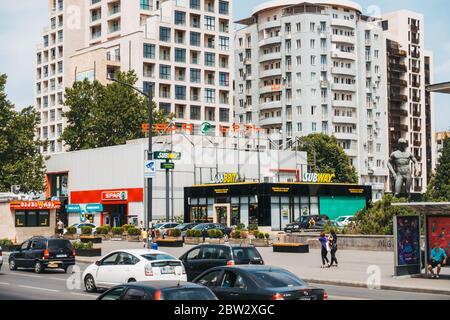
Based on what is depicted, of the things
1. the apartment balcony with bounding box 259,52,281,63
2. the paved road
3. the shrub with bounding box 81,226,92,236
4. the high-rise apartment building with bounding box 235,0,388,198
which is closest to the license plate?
the paved road

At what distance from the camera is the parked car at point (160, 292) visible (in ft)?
40.5

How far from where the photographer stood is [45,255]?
32625 mm

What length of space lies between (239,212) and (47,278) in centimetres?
4256

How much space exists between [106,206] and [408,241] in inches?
2302

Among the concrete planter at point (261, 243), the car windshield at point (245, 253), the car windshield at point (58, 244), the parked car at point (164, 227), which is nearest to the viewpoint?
the car windshield at point (245, 253)

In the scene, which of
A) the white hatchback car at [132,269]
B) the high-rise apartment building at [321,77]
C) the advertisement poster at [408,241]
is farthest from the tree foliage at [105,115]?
the white hatchback car at [132,269]

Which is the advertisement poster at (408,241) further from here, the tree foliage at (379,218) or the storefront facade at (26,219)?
the storefront facade at (26,219)

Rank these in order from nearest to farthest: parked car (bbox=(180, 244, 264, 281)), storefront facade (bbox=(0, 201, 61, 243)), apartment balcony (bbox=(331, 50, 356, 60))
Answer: parked car (bbox=(180, 244, 264, 281))
storefront facade (bbox=(0, 201, 61, 243))
apartment balcony (bbox=(331, 50, 356, 60))

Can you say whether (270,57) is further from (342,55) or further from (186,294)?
(186,294)

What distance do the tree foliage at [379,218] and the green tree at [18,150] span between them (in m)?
46.1

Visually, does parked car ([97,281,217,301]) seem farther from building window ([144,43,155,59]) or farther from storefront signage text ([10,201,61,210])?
building window ([144,43,155,59])

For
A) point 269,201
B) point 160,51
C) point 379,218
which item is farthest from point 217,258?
point 160,51

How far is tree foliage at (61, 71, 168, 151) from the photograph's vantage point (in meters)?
94.4

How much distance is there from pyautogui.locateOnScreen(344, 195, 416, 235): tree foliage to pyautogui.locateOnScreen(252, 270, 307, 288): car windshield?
29.4 meters
